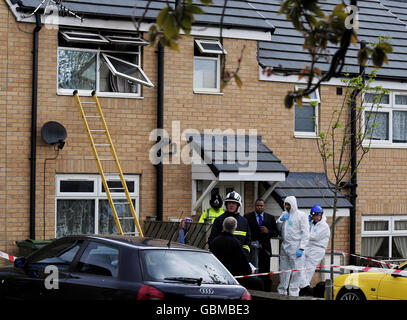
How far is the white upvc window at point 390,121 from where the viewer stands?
20.3 metres

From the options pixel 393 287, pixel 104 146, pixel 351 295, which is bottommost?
pixel 351 295

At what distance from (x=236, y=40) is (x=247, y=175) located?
315cm

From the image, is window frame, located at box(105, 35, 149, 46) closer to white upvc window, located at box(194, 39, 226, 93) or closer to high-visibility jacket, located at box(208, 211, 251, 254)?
white upvc window, located at box(194, 39, 226, 93)

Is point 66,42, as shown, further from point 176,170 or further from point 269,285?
point 269,285

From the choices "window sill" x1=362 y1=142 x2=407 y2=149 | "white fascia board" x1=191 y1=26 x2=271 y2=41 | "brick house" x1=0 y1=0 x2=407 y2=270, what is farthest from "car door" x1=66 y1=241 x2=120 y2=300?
"window sill" x1=362 y1=142 x2=407 y2=149

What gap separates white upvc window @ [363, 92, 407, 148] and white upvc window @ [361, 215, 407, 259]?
1.74 meters

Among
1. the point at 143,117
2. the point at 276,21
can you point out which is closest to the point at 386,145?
the point at 276,21

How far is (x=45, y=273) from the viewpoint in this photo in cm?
1051

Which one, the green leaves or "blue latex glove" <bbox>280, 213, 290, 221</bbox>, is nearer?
the green leaves

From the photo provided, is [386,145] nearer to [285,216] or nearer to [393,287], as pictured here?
[285,216]

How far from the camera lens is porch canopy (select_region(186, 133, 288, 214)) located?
1709 cm

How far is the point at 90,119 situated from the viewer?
1705cm

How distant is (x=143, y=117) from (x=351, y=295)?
5556mm

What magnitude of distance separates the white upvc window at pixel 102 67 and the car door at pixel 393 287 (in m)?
→ 5.88
